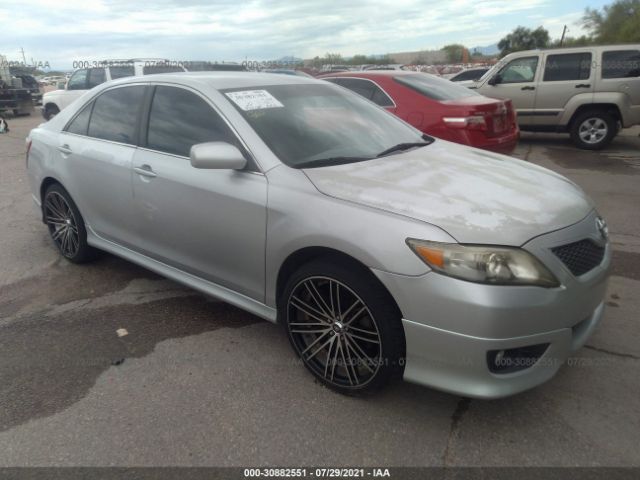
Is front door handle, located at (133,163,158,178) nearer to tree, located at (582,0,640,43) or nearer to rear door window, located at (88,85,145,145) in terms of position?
rear door window, located at (88,85,145,145)

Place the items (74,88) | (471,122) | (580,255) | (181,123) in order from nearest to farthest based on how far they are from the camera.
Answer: (580,255)
(181,123)
(471,122)
(74,88)

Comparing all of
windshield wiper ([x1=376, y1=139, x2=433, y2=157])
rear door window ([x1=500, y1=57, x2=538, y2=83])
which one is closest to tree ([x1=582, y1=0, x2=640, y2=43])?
rear door window ([x1=500, y1=57, x2=538, y2=83])

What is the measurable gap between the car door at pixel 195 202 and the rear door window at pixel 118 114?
0.66 feet

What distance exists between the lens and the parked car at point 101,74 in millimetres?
11234

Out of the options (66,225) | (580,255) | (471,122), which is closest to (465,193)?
(580,255)

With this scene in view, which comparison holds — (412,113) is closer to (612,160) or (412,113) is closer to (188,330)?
(188,330)

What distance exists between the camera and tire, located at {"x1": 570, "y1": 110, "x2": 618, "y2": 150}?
31.0 ft

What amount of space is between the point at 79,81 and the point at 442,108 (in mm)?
11354

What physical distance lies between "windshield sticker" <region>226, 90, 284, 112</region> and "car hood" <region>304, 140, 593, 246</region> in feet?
2.19

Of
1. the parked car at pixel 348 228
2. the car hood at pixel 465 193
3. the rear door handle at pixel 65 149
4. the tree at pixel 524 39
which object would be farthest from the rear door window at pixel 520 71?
the tree at pixel 524 39

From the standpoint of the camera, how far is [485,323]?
6.82ft

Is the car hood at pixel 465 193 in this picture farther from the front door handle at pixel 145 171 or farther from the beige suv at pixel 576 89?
the beige suv at pixel 576 89

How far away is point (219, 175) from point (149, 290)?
1518 mm

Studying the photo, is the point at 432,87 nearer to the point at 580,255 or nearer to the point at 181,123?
the point at 181,123
